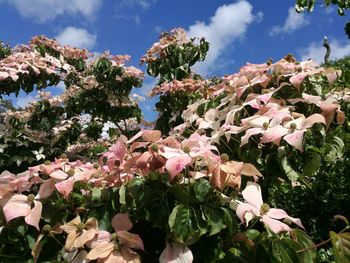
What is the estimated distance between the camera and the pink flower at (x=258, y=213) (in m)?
1.08

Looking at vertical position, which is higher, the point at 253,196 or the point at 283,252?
the point at 253,196

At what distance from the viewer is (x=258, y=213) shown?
3.69 ft

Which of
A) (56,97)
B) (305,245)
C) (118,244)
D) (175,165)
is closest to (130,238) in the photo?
(118,244)

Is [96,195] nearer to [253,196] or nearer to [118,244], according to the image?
[118,244]

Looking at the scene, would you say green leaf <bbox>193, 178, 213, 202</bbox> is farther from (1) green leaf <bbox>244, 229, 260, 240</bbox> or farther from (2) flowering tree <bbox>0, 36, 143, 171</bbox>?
(2) flowering tree <bbox>0, 36, 143, 171</bbox>

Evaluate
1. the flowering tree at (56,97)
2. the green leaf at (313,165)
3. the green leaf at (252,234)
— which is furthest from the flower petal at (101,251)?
the flowering tree at (56,97)

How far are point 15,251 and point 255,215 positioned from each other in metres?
0.60

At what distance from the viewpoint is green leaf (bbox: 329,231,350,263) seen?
955 mm

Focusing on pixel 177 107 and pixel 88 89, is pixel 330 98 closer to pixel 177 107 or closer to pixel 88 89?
pixel 177 107

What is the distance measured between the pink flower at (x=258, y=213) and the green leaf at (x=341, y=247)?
0.42ft

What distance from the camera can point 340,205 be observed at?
2.87 metres

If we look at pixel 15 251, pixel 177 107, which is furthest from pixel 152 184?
pixel 177 107

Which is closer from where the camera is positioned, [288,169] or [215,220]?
[215,220]

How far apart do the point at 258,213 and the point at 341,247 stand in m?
0.22
